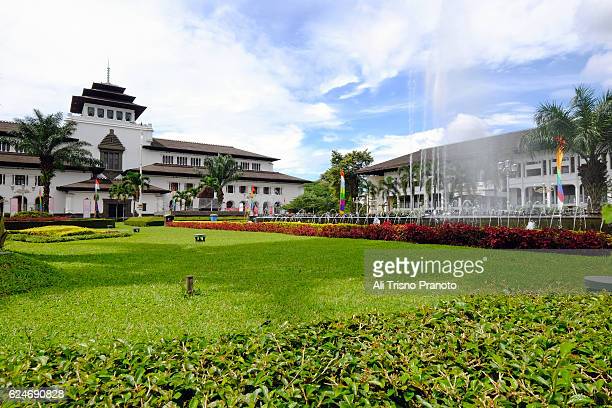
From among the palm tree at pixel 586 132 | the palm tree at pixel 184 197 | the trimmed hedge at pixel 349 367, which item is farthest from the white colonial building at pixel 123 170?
the trimmed hedge at pixel 349 367

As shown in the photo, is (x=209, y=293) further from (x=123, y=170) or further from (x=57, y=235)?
(x=123, y=170)

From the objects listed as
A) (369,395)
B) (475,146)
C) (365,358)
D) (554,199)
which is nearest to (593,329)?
(365,358)

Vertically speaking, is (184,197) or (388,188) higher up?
(388,188)

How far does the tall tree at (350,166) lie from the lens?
54.3 metres

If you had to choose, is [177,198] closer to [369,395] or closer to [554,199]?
[554,199]

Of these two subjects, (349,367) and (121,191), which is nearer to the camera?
(349,367)

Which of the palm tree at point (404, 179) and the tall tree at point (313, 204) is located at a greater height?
the palm tree at point (404, 179)

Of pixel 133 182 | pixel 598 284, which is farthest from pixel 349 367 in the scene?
pixel 133 182

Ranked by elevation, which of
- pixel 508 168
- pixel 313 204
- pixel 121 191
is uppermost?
pixel 508 168

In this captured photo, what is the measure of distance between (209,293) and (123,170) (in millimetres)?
52628

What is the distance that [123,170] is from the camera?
178 ft

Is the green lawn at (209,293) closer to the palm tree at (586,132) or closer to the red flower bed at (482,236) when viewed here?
the red flower bed at (482,236)

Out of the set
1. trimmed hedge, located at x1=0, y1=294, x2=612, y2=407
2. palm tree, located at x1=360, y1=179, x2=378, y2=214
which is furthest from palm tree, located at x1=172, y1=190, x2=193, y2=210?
trimmed hedge, located at x1=0, y1=294, x2=612, y2=407

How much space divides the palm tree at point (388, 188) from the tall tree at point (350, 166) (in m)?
3.54
